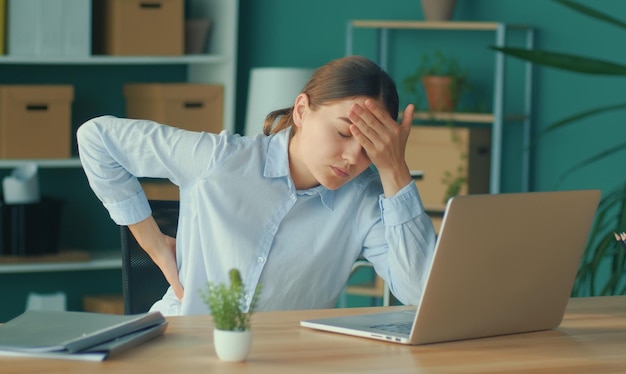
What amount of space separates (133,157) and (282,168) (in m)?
0.31

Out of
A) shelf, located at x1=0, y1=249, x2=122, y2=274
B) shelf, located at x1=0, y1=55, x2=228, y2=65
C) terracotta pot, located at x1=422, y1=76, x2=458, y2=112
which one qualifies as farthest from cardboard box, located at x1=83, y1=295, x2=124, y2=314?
terracotta pot, located at x1=422, y1=76, x2=458, y2=112

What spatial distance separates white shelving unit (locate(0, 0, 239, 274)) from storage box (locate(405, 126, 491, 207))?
791mm

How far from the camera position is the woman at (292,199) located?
214 centimetres

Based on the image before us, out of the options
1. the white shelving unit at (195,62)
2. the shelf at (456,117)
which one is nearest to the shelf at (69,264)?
the white shelving unit at (195,62)

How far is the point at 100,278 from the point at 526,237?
10.9 feet

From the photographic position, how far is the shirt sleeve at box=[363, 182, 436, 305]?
2.14 metres

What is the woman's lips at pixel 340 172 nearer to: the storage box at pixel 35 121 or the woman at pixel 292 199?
the woman at pixel 292 199

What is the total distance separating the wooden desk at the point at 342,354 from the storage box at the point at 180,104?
8.83ft

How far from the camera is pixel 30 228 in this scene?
436 centimetres

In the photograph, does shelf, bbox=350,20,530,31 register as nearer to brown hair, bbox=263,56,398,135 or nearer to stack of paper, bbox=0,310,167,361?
brown hair, bbox=263,56,398,135

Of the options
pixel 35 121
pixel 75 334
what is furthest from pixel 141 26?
pixel 75 334

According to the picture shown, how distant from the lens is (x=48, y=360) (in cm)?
153

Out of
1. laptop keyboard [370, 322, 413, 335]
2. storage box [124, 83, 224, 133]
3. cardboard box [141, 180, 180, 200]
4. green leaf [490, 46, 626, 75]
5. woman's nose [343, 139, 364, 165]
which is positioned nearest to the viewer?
laptop keyboard [370, 322, 413, 335]

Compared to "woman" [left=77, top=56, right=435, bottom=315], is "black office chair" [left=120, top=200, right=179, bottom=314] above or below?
below
